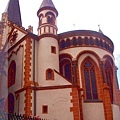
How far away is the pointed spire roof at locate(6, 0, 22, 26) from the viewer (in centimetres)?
3820

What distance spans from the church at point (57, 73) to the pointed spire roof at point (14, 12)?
13.1m

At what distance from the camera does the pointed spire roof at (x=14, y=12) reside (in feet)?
125

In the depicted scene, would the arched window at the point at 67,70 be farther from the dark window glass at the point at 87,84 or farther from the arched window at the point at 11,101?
the arched window at the point at 11,101

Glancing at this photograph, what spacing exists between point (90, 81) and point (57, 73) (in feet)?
13.3

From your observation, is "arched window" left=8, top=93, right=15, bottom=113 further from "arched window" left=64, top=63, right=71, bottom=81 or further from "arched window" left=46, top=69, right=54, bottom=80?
"arched window" left=64, top=63, right=71, bottom=81

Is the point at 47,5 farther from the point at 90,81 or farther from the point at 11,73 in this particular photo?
the point at 90,81

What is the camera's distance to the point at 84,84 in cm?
2250

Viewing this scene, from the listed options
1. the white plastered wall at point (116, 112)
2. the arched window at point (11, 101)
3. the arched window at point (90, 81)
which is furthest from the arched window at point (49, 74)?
the white plastered wall at point (116, 112)

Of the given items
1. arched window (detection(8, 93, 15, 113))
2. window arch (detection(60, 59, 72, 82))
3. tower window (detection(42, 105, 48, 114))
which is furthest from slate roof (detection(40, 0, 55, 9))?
tower window (detection(42, 105, 48, 114))

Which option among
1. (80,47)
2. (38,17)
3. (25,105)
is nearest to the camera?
(25,105)

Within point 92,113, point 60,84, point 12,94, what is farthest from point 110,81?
point 12,94

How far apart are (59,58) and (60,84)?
16.0ft

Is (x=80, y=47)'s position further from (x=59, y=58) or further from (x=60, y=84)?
(x=60, y=84)

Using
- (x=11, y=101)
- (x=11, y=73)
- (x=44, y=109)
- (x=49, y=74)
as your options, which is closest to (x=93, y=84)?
(x=49, y=74)
